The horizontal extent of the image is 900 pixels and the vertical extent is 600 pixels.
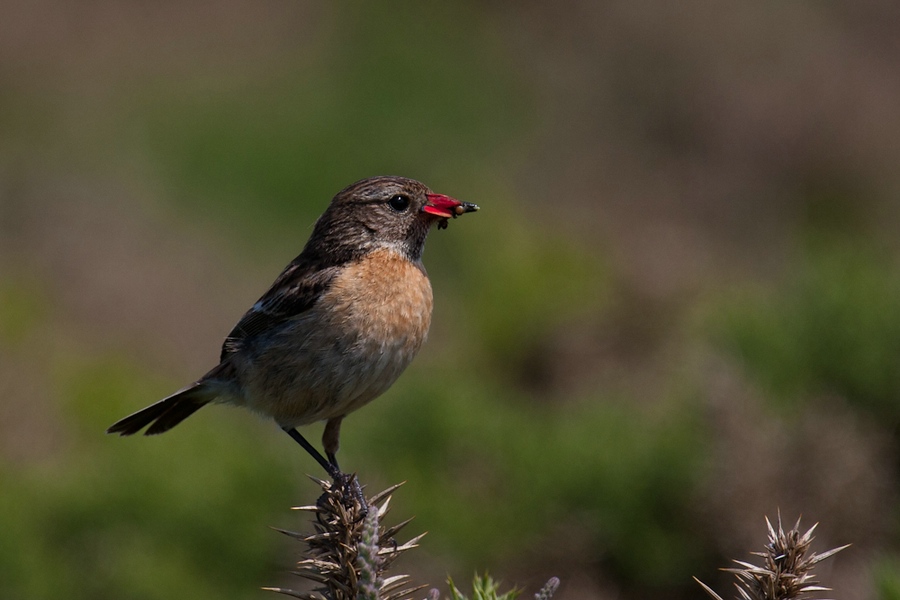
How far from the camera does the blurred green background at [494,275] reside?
586 cm

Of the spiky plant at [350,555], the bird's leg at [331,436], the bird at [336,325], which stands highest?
the bird at [336,325]

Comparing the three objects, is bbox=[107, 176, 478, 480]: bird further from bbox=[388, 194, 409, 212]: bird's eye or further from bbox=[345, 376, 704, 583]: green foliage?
bbox=[345, 376, 704, 583]: green foliage

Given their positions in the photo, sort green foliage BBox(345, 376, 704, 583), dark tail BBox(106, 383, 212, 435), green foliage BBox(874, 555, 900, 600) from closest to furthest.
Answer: green foliage BBox(874, 555, 900, 600)
dark tail BBox(106, 383, 212, 435)
green foliage BBox(345, 376, 704, 583)

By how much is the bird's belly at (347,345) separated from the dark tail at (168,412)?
411 mm

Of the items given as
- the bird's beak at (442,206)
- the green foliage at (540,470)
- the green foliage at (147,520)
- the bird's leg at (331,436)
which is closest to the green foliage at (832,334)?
the green foliage at (540,470)

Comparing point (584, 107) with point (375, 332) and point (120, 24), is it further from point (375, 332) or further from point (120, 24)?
point (375, 332)

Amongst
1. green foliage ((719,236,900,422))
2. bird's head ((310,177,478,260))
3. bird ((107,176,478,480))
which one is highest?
green foliage ((719,236,900,422))

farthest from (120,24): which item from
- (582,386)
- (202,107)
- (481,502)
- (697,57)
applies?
(481,502)

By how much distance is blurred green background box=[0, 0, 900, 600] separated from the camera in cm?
586

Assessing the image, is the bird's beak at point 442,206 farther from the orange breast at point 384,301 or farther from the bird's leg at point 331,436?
the bird's leg at point 331,436

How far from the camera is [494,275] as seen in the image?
864 centimetres

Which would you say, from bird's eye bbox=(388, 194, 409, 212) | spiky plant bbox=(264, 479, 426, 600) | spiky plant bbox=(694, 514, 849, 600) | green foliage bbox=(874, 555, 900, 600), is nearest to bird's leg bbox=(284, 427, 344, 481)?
bird's eye bbox=(388, 194, 409, 212)

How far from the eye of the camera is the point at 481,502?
632 centimetres

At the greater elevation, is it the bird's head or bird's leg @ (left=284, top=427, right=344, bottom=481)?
the bird's head
